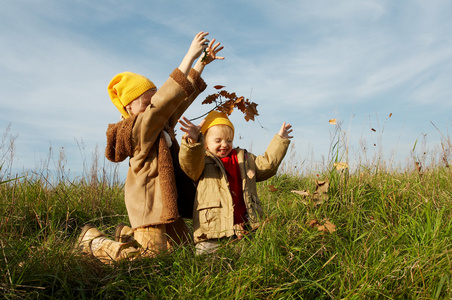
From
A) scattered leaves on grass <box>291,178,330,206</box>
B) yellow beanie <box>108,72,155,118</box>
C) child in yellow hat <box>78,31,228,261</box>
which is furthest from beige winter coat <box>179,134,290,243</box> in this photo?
yellow beanie <box>108,72,155,118</box>

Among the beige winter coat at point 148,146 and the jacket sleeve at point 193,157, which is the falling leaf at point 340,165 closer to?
the jacket sleeve at point 193,157

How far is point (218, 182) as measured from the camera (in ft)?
11.1

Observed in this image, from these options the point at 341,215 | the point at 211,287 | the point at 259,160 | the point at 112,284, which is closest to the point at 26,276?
the point at 112,284

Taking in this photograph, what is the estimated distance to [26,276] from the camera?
2.44m

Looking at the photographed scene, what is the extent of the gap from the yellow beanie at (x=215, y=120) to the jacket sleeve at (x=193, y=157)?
0.99 ft

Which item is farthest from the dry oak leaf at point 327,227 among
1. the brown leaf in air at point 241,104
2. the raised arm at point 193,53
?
the raised arm at point 193,53

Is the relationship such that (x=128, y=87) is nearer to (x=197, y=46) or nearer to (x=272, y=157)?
(x=197, y=46)

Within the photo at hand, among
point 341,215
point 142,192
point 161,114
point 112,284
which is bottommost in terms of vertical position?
point 112,284

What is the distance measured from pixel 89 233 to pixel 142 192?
2.75ft

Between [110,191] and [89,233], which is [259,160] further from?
[110,191]

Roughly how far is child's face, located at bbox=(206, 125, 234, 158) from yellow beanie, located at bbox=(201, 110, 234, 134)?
30 millimetres

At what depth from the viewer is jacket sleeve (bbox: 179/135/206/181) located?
312cm

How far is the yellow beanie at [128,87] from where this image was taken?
3449 millimetres

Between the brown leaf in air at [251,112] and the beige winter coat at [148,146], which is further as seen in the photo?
the brown leaf in air at [251,112]
